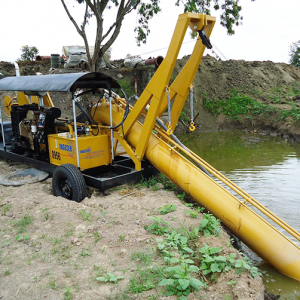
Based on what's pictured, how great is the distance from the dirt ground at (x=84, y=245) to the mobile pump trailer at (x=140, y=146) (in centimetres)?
49

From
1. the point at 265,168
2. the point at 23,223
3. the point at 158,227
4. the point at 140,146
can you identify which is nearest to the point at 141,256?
the point at 158,227

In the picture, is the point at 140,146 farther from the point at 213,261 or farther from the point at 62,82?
the point at 213,261

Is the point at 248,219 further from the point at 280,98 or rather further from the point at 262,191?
the point at 280,98

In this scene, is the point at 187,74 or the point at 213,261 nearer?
the point at 213,261

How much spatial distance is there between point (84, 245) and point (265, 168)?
6.92 metres

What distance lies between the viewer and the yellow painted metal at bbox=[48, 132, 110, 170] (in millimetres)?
6031

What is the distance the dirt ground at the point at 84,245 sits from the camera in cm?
305

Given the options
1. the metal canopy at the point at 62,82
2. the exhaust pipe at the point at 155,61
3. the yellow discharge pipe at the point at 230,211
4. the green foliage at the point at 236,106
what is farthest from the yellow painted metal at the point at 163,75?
the green foliage at the point at 236,106

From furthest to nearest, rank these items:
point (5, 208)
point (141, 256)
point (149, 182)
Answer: point (149, 182), point (5, 208), point (141, 256)

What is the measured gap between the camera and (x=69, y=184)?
562 cm

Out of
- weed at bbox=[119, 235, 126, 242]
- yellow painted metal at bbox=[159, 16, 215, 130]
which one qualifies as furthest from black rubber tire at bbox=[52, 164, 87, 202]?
yellow painted metal at bbox=[159, 16, 215, 130]

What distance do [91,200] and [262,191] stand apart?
4.15 metres

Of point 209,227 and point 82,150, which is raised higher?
point 82,150

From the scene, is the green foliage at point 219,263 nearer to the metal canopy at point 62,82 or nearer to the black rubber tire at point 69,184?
the black rubber tire at point 69,184
